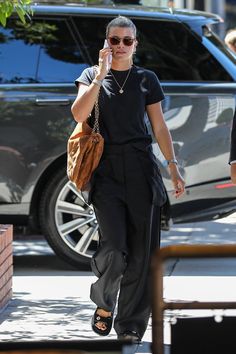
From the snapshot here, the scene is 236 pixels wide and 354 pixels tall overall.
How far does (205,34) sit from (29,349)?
6322mm

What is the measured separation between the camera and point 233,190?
9.36 metres

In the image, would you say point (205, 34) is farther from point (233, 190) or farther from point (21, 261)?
point (21, 261)

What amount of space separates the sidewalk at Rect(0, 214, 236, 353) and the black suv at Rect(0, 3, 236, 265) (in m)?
0.40

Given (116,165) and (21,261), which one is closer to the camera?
(116,165)

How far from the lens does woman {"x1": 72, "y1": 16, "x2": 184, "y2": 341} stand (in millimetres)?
6543

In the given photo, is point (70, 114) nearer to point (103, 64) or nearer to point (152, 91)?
point (152, 91)

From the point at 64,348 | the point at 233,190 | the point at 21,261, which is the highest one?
the point at 64,348

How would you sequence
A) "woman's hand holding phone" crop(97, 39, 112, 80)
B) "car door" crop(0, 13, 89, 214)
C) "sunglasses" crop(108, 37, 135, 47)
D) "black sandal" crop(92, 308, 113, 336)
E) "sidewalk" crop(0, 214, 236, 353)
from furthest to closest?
"car door" crop(0, 13, 89, 214)
"sidewalk" crop(0, 214, 236, 353)
"black sandal" crop(92, 308, 113, 336)
"sunglasses" crop(108, 37, 135, 47)
"woman's hand holding phone" crop(97, 39, 112, 80)

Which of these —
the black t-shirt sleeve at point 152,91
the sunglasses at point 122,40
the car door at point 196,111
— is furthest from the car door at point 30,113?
the sunglasses at point 122,40

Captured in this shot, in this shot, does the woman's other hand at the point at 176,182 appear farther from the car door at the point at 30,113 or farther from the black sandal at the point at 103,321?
the car door at the point at 30,113

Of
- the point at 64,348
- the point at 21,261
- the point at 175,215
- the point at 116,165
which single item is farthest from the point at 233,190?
the point at 64,348

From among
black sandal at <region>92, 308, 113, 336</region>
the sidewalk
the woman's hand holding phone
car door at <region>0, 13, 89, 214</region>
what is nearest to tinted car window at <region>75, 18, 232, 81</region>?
car door at <region>0, 13, 89, 214</region>

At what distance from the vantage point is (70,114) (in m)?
9.21

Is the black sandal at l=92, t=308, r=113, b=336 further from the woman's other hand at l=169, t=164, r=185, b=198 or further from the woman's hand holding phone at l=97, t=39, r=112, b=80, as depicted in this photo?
the woman's hand holding phone at l=97, t=39, r=112, b=80
